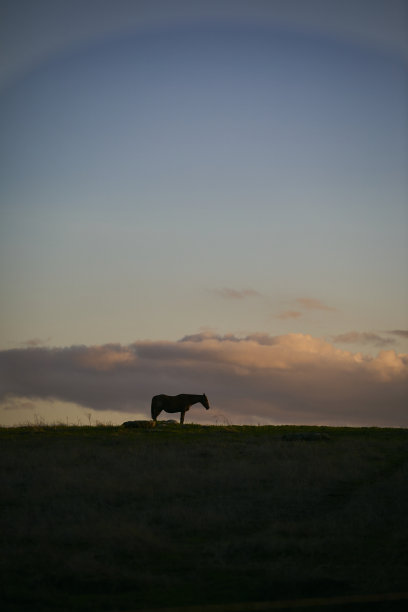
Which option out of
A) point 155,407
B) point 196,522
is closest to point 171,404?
point 155,407

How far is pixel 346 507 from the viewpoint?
2000cm

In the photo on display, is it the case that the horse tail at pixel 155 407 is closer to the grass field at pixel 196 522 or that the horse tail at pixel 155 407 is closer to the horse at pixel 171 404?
the horse at pixel 171 404

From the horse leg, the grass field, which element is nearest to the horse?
the horse leg

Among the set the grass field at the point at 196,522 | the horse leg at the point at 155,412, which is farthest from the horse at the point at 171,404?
the grass field at the point at 196,522

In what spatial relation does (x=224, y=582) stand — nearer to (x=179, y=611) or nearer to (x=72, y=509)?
(x=179, y=611)

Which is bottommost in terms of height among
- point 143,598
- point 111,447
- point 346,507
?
point 143,598

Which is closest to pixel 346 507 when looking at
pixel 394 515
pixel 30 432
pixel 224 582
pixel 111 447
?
pixel 394 515

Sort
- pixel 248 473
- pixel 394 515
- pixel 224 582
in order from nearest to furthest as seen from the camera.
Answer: pixel 224 582 → pixel 394 515 → pixel 248 473

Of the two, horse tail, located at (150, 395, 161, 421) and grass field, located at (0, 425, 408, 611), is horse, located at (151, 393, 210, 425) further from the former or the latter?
grass field, located at (0, 425, 408, 611)

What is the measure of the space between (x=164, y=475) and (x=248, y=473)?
3.15m

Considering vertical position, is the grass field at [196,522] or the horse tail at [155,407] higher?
the horse tail at [155,407]

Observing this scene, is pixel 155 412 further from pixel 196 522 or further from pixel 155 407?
pixel 196 522

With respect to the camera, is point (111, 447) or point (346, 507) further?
point (111, 447)

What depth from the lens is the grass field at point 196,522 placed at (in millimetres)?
13086
